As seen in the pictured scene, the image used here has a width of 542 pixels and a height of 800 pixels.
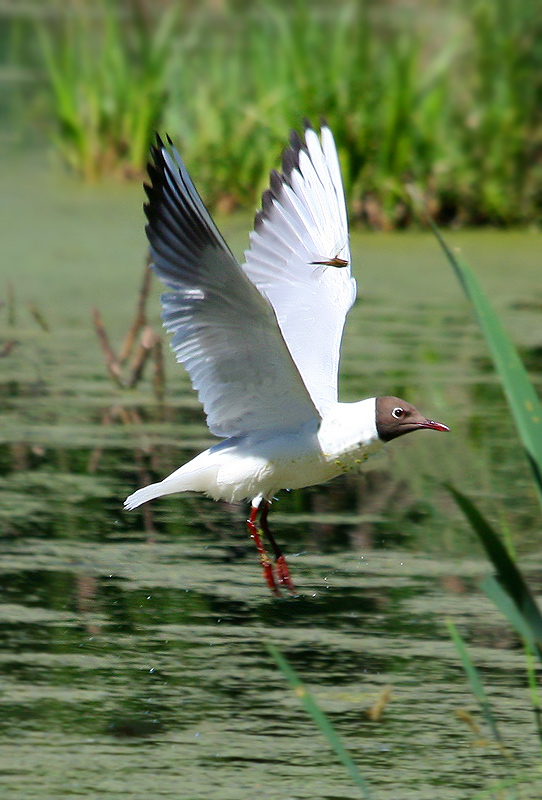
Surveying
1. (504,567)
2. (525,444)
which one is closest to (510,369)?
(525,444)

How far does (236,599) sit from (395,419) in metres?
0.59

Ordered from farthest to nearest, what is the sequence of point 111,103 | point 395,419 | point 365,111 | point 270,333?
point 111,103 → point 365,111 → point 395,419 → point 270,333

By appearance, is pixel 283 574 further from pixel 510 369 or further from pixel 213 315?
pixel 510 369

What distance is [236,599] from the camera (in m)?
3.68

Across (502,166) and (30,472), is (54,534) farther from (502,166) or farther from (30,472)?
(502,166)

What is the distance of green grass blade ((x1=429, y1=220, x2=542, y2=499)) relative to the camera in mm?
2148

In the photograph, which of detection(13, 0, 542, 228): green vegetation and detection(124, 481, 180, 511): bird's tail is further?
detection(13, 0, 542, 228): green vegetation

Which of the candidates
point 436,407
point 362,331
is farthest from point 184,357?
point 362,331

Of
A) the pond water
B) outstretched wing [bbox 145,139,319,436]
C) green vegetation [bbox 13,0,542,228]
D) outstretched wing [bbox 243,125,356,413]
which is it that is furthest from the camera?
green vegetation [bbox 13,0,542,228]

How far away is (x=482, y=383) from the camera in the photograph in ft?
19.9

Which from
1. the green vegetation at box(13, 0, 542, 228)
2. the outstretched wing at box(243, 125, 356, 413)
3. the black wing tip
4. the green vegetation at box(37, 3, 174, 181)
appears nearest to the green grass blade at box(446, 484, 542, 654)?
the outstretched wing at box(243, 125, 356, 413)

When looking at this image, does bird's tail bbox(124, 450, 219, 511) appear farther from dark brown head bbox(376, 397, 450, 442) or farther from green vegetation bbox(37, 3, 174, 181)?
green vegetation bbox(37, 3, 174, 181)

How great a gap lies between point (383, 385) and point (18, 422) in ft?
4.70

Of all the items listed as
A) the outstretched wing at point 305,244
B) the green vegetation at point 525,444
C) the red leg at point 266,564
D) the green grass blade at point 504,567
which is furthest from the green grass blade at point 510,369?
the outstretched wing at point 305,244
